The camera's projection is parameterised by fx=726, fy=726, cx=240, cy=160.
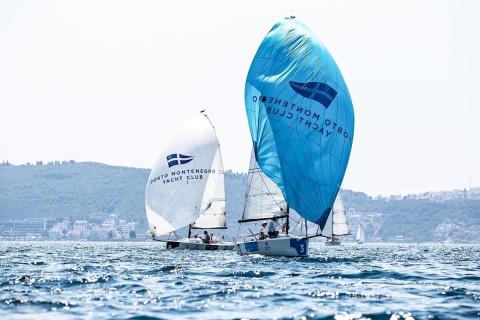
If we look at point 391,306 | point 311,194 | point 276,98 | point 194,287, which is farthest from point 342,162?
point 391,306

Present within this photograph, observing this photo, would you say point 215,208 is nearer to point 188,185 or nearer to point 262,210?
point 188,185

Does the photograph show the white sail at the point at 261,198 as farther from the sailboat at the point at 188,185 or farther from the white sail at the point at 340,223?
the white sail at the point at 340,223

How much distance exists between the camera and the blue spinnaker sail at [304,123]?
31.9 meters

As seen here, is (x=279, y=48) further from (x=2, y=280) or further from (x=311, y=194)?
(x=2, y=280)

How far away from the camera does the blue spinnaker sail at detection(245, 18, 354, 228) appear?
105 feet

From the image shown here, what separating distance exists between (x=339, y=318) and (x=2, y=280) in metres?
11.2

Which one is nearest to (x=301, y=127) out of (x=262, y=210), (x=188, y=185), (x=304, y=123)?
(x=304, y=123)

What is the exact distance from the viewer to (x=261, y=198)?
37031mm

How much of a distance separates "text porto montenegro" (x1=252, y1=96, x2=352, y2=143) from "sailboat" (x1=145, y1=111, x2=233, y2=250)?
22762mm

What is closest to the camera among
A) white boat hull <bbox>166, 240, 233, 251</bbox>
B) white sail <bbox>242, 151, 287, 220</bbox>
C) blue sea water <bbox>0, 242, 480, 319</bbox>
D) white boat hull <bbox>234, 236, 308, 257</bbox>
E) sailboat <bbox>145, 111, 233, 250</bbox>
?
blue sea water <bbox>0, 242, 480, 319</bbox>

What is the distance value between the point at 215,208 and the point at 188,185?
9.70ft

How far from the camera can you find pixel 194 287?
762 inches

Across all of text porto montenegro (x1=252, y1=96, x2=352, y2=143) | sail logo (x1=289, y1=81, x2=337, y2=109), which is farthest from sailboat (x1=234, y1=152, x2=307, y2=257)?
sail logo (x1=289, y1=81, x2=337, y2=109)

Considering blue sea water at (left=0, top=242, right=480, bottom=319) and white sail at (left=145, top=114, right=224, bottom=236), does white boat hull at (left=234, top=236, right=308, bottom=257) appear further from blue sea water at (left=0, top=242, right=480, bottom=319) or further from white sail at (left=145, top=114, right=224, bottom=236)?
white sail at (left=145, top=114, right=224, bottom=236)
